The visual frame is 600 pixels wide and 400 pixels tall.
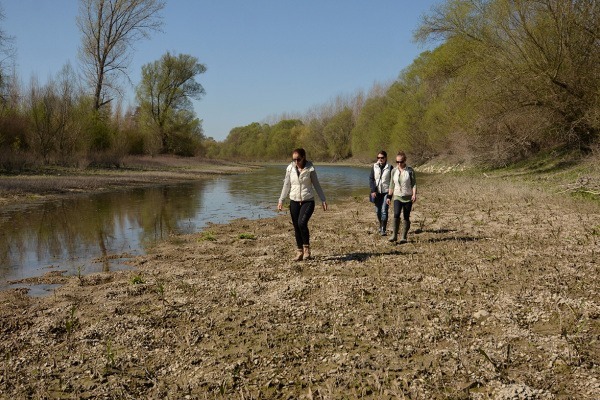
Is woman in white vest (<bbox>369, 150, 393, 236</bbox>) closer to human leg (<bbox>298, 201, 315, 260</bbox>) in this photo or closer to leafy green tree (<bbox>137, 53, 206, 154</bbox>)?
human leg (<bbox>298, 201, 315, 260</bbox>)

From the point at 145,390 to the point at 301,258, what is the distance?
4.99m

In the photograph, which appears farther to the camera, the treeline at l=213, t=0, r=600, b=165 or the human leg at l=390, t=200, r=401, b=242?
the treeline at l=213, t=0, r=600, b=165

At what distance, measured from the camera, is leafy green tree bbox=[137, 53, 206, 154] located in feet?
201

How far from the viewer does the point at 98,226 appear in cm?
1465

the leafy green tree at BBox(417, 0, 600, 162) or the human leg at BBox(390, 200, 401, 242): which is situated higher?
the leafy green tree at BBox(417, 0, 600, 162)

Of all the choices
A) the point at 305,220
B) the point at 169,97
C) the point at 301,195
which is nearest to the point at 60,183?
the point at 301,195

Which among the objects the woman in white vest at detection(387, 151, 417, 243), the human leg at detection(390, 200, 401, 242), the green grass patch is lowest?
the green grass patch

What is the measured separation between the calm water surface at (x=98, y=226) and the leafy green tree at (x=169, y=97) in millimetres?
39420

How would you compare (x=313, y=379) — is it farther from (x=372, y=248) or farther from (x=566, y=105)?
(x=566, y=105)

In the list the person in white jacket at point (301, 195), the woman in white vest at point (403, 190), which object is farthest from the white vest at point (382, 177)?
the person in white jacket at point (301, 195)

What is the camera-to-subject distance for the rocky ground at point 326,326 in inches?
165

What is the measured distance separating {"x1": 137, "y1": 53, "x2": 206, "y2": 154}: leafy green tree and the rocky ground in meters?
55.8

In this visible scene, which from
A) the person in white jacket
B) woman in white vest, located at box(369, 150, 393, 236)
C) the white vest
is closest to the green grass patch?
the person in white jacket

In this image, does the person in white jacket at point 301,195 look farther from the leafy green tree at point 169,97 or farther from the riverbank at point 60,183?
the leafy green tree at point 169,97
